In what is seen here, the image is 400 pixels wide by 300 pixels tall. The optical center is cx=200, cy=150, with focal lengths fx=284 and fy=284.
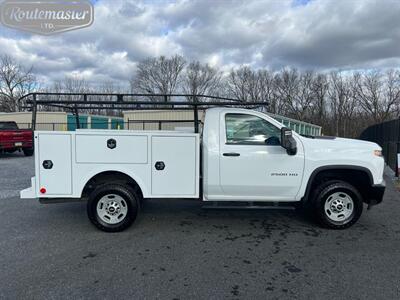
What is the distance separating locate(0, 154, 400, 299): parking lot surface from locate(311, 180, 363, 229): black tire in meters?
0.17

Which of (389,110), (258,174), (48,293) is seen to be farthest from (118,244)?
(389,110)

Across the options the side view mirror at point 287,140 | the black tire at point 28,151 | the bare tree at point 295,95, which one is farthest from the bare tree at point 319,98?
the side view mirror at point 287,140

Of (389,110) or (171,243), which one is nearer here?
(171,243)

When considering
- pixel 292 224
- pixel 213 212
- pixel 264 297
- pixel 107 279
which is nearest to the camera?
pixel 264 297

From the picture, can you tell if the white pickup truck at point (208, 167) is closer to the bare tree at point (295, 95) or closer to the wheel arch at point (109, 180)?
the wheel arch at point (109, 180)

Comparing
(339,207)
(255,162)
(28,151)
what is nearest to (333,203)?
(339,207)

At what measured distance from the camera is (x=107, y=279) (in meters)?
3.26

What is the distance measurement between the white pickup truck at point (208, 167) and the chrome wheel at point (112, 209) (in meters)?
0.02

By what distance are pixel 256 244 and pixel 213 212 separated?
1.68m

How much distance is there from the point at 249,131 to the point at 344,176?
75.4 inches

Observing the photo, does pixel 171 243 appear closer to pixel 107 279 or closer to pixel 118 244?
pixel 118 244

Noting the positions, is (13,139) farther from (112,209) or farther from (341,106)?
(341,106)

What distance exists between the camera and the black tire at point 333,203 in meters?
4.73

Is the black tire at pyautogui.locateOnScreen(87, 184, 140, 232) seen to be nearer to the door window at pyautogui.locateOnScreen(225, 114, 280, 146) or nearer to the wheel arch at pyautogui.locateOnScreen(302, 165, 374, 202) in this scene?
the door window at pyautogui.locateOnScreen(225, 114, 280, 146)
